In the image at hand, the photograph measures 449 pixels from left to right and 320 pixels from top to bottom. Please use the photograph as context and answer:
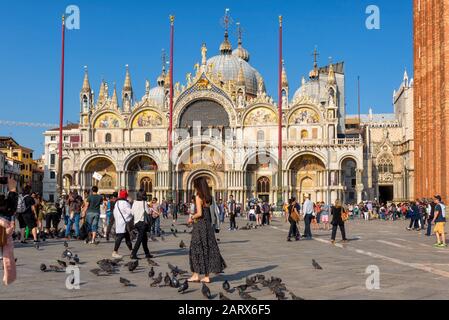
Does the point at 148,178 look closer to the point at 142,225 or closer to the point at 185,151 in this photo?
the point at 185,151

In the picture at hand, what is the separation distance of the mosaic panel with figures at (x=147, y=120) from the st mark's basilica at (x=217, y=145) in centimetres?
10

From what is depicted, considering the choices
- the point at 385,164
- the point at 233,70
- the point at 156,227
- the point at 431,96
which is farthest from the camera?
the point at 233,70

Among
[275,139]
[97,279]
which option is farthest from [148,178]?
[97,279]

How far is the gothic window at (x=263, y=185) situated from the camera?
57.1m

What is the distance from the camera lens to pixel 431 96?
37156 millimetres

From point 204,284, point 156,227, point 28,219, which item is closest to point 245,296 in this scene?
point 204,284

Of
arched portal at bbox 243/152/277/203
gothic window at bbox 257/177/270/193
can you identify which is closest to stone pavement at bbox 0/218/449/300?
arched portal at bbox 243/152/277/203

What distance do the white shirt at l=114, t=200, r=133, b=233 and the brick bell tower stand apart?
24043 millimetres

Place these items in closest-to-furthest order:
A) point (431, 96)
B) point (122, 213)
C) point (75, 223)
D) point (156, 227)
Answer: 1. point (122, 213)
2. point (75, 223)
3. point (156, 227)
4. point (431, 96)

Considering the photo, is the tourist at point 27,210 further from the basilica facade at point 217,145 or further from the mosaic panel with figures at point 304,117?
the mosaic panel with figures at point 304,117

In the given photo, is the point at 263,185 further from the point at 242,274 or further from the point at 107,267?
the point at 107,267

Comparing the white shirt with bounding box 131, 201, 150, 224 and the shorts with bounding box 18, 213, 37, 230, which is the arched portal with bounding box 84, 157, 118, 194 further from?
the white shirt with bounding box 131, 201, 150, 224

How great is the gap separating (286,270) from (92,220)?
8286 millimetres

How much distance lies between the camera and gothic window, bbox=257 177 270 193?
57.1 m
